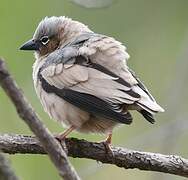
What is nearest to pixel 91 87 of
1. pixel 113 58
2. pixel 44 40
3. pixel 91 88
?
pixel 91 88

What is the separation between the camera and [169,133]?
6.15 metres

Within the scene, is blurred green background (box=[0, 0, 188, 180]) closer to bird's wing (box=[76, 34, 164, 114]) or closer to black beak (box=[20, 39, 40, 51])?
black beak (box=[20, 39, 40, 51])

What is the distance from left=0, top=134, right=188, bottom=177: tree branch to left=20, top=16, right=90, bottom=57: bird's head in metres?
1.47

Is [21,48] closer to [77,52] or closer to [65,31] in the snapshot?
[65,31]

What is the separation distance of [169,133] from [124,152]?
129cm

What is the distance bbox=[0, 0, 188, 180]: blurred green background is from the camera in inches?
253

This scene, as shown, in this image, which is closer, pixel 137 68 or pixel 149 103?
pixel 149 103

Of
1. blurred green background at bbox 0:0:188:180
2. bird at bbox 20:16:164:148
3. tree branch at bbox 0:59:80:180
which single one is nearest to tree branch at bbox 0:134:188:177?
bird at bbox 20:16:164:148

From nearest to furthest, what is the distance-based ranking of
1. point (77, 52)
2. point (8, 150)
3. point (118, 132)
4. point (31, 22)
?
1. point (8, 150)
2. point (77, 52)
3. point (31, 22)
4. point (118, 132)

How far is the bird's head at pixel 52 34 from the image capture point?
6320 millimetres

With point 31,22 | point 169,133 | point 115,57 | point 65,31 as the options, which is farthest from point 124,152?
point 31,22

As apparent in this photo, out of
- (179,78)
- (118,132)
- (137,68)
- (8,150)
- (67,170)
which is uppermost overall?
(67,170)

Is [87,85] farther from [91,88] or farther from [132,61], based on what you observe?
[132,61]

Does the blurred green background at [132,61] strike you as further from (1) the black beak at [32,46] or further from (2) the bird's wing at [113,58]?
(2) the bird's wing at [113,58]
